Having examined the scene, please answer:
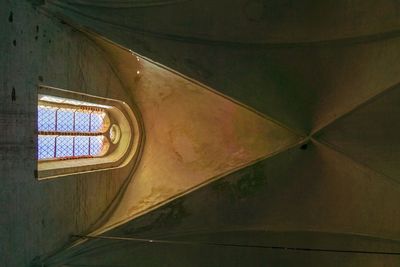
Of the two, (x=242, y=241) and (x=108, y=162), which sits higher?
(x=108, y=162)

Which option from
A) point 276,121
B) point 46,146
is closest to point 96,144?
point 46,146

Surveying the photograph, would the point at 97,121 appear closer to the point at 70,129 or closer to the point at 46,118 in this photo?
the point at 70,129

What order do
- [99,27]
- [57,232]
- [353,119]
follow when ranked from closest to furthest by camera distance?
[57,232] < [99,27] < [353,119]

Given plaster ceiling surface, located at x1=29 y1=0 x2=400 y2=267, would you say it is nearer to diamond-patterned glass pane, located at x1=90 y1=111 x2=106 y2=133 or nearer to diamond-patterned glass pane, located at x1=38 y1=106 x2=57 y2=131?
diamond-patterned glass pane, located at x1=90 y1=111 x2=106 y2=133

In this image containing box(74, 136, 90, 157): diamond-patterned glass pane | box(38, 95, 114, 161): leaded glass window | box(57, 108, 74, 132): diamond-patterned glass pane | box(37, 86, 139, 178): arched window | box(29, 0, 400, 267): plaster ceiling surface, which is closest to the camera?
box(37, 86, 139, 178): arched window

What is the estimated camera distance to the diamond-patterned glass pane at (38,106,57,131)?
24.9ft

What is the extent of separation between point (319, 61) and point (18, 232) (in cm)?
551

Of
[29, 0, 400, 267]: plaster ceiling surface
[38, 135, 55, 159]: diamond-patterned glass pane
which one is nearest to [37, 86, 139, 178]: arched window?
[38, 135, 55, 159]: diamond-patterned glass pane

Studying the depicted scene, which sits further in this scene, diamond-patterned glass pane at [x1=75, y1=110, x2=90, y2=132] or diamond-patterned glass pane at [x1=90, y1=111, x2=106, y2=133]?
diamond-patterned glass pane at [x1=90, y1=111, x2=106, y2=133]

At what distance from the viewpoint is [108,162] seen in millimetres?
9078

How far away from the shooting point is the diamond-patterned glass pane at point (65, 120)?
823cm

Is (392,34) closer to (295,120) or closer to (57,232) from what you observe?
(295,120)

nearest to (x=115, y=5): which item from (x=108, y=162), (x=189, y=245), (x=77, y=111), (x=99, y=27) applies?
(x=99, y=27)

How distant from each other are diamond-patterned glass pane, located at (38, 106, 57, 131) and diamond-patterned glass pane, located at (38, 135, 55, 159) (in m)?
0.14
